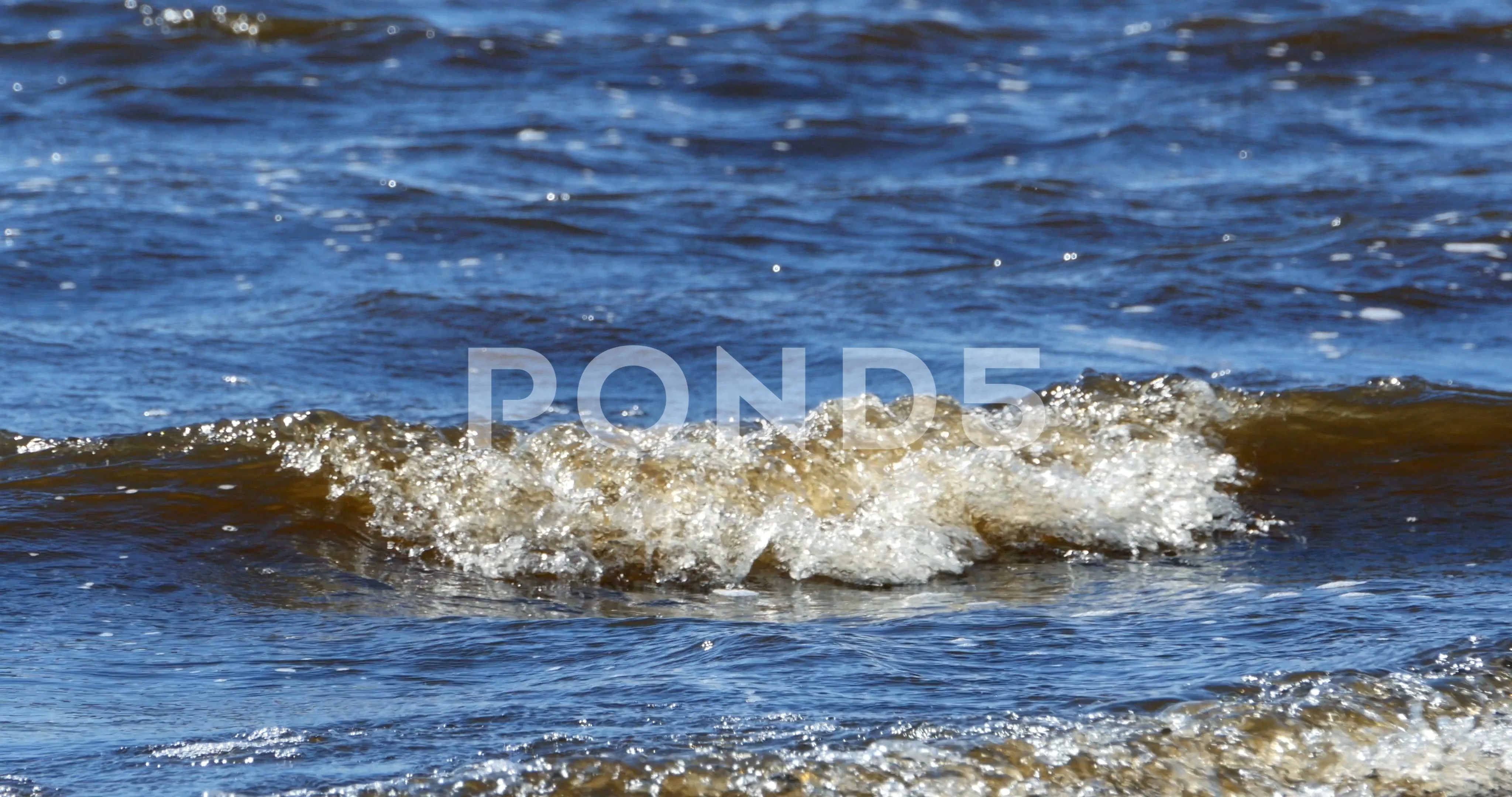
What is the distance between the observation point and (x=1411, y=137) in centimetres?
870

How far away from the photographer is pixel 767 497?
3803mm

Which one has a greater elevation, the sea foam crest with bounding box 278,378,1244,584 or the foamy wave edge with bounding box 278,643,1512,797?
the sea foam crest with bounding box 278,378,1244,584

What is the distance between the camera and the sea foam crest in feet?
11.9

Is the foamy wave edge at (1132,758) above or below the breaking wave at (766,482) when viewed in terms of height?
below

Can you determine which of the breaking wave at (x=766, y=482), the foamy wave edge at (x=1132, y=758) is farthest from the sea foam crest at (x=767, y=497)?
the foamy wave edge at (x=1132, y=758)

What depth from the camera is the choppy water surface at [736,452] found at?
101 inches

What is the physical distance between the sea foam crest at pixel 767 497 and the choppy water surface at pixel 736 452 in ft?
0.04

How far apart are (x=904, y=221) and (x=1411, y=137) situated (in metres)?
3.35

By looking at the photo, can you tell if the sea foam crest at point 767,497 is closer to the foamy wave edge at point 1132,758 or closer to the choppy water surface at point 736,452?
the choppy water surface at point 736,452

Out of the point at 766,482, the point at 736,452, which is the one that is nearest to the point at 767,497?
the point at 766,482

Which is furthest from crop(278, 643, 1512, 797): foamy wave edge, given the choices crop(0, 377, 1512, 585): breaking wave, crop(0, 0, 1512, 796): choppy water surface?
crop(0, 377, 1512, 585): breaking wave

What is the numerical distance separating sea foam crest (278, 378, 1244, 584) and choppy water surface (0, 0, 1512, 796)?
0.04 feet

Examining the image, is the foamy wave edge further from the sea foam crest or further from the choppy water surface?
the sea foam crest

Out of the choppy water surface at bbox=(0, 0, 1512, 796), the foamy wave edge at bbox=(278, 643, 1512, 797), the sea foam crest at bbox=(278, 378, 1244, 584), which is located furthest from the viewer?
the sea foam crest at bbox=(278, 378, 1244, 584)
